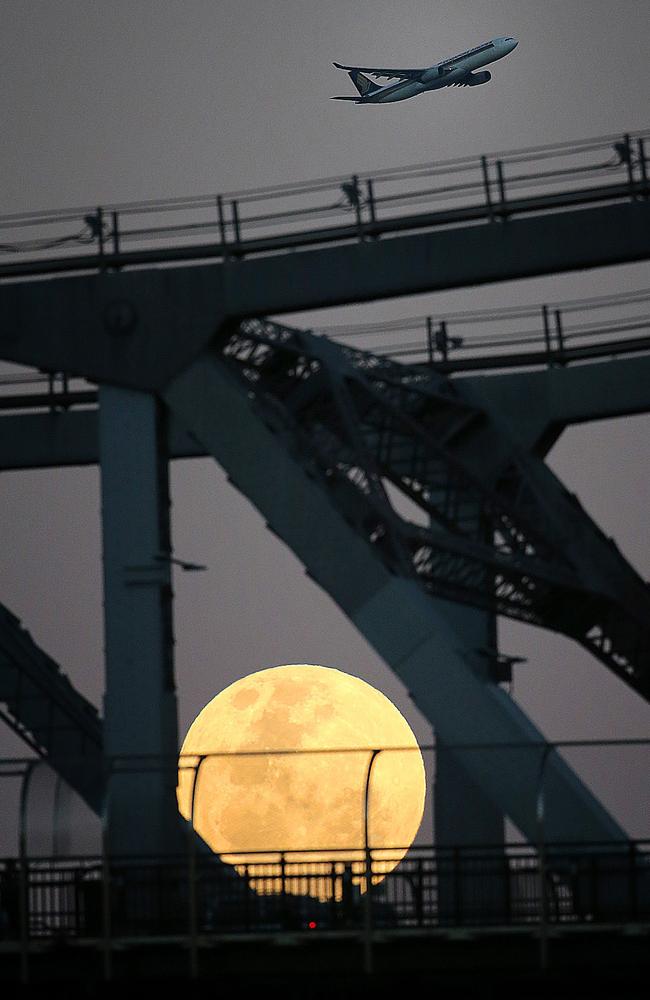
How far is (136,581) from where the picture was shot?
115 ft

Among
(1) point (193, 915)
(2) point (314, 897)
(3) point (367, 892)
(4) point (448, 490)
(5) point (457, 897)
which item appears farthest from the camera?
(4) point (448, 490)

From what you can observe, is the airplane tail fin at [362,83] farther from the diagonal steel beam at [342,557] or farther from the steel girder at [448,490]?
the diagonal steel beam at [342,557]

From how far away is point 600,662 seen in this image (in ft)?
145

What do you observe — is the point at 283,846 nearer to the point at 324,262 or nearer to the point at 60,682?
the point at 324,262

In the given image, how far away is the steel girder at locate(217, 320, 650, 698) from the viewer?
123ft

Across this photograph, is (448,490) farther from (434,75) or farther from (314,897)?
(434,75)

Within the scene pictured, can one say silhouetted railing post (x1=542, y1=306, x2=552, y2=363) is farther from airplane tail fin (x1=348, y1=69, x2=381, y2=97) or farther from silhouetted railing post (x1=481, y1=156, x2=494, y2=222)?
airplane tail fin (x1=348, y1=69, x2=381, y2=97)

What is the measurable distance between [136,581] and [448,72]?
46.1m

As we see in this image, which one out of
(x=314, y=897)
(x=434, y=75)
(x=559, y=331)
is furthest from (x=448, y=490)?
(x=434, y=75)

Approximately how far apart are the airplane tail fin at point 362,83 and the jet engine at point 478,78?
3.79 metres

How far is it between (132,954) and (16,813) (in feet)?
9.20

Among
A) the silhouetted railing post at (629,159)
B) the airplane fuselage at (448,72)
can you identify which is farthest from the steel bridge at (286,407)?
the airplane fuselage at (448,72)

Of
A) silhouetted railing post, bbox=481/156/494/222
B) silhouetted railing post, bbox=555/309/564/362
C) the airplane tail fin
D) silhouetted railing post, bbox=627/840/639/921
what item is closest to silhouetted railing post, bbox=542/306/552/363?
silhouetted railing post, bbox=555/309/564/362

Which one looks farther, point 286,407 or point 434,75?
point 434,75
